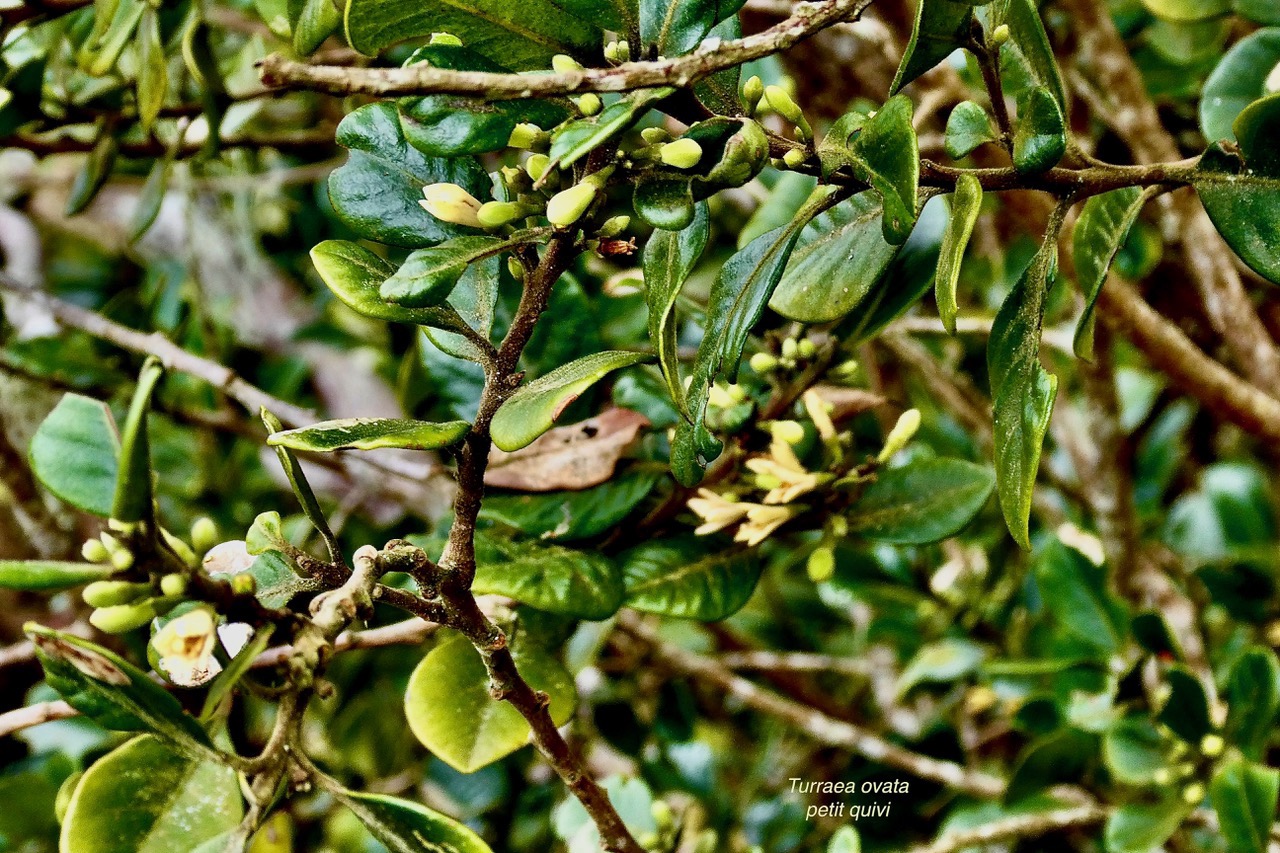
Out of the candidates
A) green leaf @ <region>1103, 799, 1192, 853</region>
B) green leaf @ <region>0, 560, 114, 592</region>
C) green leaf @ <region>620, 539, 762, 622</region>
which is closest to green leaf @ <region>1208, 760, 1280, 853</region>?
A: green leaf @ <region>1103, 799, 1192, 853</region>

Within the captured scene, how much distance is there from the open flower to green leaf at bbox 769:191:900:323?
341 mm

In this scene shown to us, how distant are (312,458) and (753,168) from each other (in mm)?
975

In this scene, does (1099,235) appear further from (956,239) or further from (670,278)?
(670,278)

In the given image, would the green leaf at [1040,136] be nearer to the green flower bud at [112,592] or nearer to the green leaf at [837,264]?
the green leaf at [837,264]

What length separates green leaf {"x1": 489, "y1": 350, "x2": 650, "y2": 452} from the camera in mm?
448

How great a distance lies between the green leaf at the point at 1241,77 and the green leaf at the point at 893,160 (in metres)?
0.49

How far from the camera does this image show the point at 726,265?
1.74ft

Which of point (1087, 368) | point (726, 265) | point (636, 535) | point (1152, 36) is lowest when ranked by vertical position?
point (1087, 368)

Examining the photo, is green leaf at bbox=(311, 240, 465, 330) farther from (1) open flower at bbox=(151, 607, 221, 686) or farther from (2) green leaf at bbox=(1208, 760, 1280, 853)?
(2) green leaf at bbox=(1208, 760, 1280, 853)

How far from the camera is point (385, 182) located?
53 centimetres

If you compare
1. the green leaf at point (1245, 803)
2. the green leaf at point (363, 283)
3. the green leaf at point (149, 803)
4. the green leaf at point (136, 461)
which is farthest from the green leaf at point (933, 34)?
the green leaf at point (1245, 803)

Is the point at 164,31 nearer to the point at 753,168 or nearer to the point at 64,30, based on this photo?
the point at 64,30

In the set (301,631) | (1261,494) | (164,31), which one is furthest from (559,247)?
(1261,494)

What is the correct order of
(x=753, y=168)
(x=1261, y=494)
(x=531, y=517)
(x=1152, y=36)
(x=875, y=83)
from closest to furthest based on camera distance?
(x=753, y=168) < (x=531, y=517) < (x=1152, y=36) < (x=875, y=83) < (x=1261, y=494)
